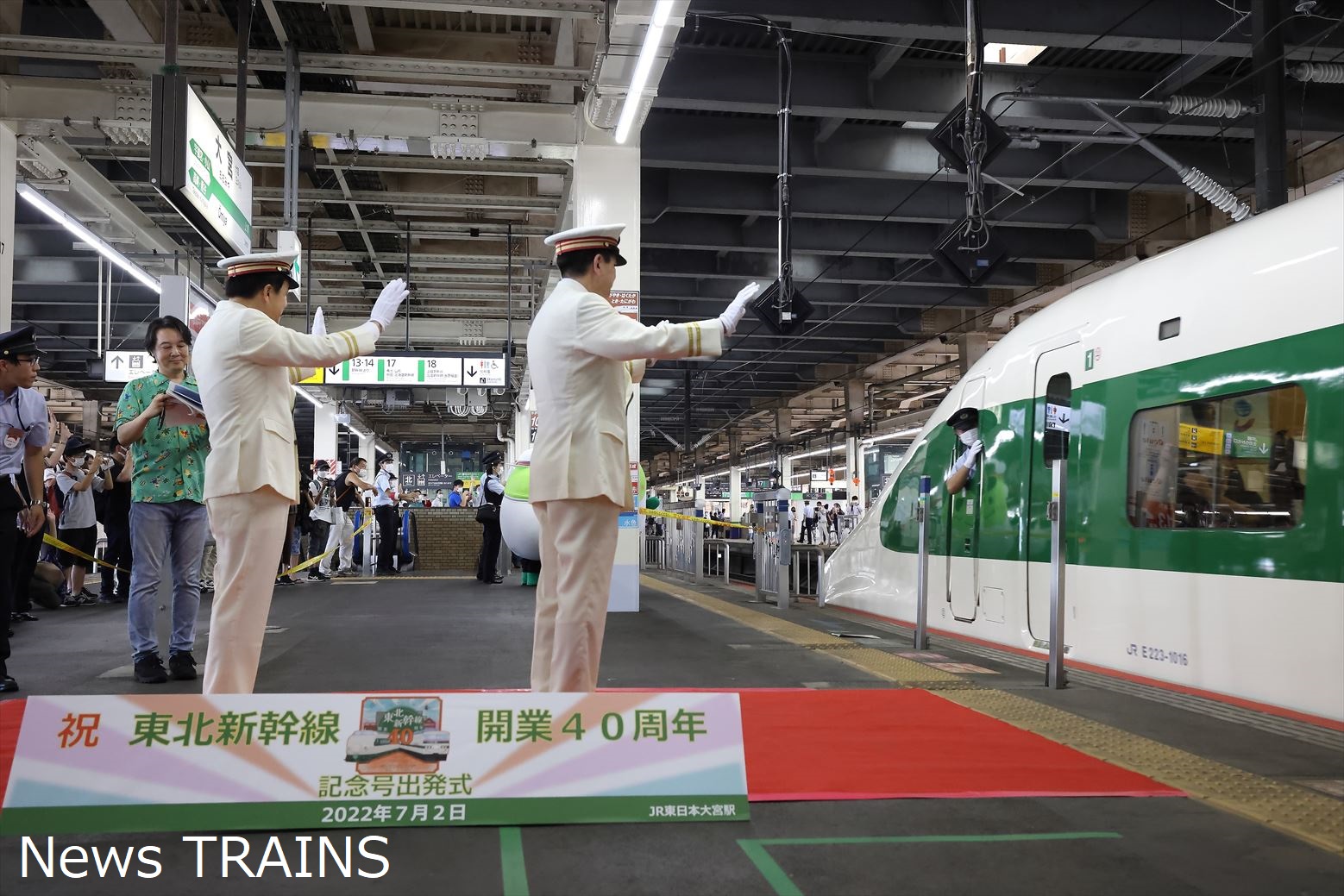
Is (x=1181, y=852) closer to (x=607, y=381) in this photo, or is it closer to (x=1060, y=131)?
(x=607, y=381)

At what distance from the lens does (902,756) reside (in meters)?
3.69

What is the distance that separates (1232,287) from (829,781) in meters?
3.53

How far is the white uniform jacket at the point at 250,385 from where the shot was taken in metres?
3.53

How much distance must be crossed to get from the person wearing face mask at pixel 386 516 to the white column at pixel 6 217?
6.98 metres

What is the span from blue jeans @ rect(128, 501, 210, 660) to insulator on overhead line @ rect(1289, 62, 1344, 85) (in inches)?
406

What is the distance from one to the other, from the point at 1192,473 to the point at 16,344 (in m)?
6.04

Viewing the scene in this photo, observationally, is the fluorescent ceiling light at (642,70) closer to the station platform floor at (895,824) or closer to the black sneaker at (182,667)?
the station platform floor at (895,824)

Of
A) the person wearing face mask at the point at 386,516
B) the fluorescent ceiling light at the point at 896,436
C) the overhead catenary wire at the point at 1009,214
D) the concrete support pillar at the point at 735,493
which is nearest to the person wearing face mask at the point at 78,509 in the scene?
the person wearing face mask at the point at 386,516

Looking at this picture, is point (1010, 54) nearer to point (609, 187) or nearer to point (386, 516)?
point (609, 187)

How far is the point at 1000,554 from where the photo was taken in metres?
7.32

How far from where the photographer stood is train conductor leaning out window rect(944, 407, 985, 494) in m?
7.86

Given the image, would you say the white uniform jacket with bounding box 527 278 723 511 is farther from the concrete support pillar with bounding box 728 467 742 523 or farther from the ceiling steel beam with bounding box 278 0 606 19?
the concrete support pillar with bounding box 728 467 742 523

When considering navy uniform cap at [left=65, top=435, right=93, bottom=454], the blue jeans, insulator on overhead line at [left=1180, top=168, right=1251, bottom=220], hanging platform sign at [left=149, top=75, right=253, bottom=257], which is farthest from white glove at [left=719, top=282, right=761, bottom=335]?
navy uniform cap at [left=65, top=435, right=93, bottom=454]

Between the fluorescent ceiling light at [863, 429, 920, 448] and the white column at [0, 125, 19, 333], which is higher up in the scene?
the white column at [0, 125, 19, 333]
